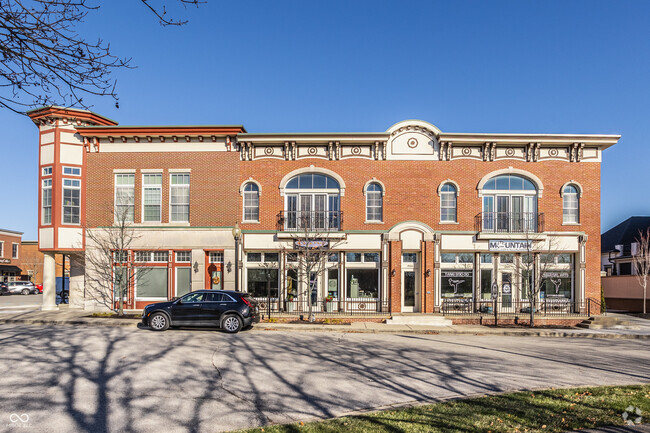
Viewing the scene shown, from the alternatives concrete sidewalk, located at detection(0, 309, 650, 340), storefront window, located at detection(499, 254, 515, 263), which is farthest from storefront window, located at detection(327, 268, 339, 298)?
storefront window, located at detection(499, 254, 515, 263)

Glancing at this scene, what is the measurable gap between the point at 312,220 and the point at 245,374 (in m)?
13.3

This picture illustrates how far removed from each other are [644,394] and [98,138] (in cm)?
2526

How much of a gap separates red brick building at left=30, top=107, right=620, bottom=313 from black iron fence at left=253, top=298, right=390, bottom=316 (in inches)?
4.4

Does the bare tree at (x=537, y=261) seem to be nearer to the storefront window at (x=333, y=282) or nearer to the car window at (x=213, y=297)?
the storefront window at (x=333, y=282)

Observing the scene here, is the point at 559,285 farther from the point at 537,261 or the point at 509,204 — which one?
the point at 509,204

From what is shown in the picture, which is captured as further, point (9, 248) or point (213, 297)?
point (9, 248)

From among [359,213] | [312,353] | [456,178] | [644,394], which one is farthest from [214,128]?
[644,394]

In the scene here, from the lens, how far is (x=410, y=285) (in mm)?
23250

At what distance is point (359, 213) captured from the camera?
77.2ft

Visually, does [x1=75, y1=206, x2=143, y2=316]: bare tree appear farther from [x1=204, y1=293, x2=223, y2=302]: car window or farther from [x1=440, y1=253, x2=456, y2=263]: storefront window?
[x1=440, y1=253, x2=456, y2=263]: storefront window

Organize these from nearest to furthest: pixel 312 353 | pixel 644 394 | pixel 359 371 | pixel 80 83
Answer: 1. pixel 80 83
2. pixel 644 394
3. pixel 359 371
4. pixel 312 353

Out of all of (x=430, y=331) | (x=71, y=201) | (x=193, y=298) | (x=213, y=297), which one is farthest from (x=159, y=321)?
(x=71, y=201)

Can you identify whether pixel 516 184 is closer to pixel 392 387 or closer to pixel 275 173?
pixel 275 173

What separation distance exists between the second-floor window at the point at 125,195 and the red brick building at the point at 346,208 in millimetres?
89
